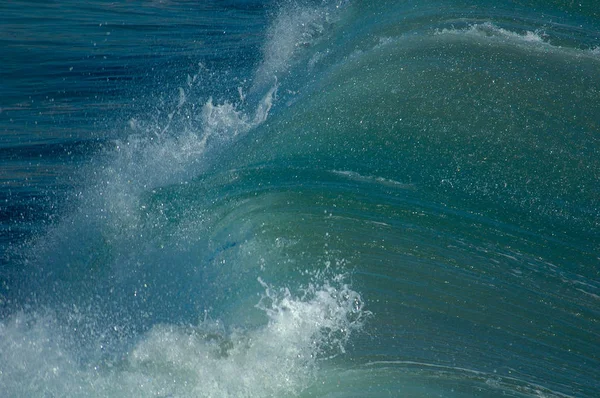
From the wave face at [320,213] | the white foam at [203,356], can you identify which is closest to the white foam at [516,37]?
the wave face at [320,213]

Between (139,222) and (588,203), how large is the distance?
106 inches

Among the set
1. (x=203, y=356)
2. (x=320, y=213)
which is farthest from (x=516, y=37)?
(x=203, y=356)

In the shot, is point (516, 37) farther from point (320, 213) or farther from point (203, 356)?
point (203, 356)

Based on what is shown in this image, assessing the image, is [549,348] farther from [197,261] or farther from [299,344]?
[197,261]

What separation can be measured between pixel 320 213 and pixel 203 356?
47.1 inches

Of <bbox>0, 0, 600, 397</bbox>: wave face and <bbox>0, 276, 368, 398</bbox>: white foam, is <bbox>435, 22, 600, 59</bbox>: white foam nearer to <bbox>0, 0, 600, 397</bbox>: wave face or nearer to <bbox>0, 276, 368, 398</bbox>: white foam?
<bbox>0, 0, 600, 397</bbox>: wave face

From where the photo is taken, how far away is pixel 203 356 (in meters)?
3.34

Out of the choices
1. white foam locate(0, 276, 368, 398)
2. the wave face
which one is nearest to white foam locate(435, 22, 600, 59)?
the wave face

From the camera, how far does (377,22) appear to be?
19.3ft

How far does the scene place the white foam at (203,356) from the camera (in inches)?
127

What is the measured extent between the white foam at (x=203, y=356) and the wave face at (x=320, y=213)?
11 mm

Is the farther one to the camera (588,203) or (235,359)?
(588,203)

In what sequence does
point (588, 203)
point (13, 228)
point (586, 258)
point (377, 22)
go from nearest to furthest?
point (586, 258), point (588, 203), point (13, 228), point (377, 22)

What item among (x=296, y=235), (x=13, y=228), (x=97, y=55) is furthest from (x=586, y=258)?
(x=97, y=55)
